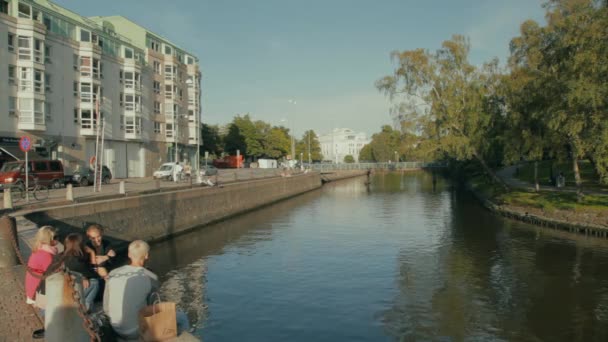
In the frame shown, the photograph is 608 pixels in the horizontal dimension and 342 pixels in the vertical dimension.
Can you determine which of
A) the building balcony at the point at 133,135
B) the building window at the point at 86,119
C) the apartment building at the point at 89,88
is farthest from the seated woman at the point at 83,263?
the building balcony at the point at 133,135

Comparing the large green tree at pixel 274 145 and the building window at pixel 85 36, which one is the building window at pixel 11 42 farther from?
the large green tree at pixel 274 145

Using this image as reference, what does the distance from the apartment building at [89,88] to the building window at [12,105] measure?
100 millimetres

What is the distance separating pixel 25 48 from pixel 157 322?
45.7 m

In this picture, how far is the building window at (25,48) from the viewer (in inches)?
1735

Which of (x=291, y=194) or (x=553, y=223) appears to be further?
(x=291, y=194)

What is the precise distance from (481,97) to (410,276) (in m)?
27.8

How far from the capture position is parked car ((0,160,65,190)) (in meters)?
32.2

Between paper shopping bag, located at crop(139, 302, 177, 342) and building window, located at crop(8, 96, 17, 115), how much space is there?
44.1 meters

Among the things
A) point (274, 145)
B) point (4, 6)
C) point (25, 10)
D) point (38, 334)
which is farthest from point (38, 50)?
point (274, 145)

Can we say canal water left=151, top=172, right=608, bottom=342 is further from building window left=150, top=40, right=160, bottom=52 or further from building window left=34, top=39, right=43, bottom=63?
building window left=150, top=40, right=160, bottom=52

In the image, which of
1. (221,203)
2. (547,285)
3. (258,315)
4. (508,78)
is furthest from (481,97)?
(258,315)

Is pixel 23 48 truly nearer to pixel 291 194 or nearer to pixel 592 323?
pixel 291 194

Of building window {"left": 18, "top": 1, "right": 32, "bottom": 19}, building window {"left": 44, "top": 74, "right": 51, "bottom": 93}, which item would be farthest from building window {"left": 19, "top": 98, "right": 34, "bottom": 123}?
building window {"left": 18, "top": 1, "right": 32, "bottom": 19}

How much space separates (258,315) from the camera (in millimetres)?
14250
